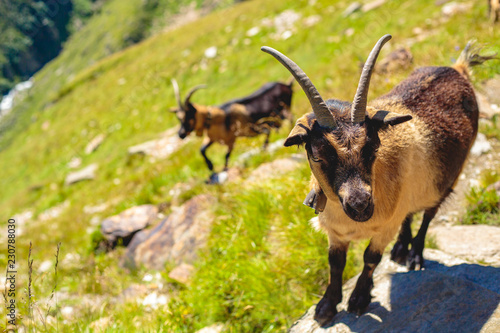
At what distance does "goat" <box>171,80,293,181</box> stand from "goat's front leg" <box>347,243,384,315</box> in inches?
212

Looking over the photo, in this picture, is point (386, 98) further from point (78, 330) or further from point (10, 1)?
point (10, 1)

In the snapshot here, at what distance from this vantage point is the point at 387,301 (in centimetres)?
352

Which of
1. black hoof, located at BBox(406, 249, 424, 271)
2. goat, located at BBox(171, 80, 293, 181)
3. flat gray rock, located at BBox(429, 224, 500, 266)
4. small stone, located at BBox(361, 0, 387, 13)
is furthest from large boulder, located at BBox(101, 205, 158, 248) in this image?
small stone, located at BBox(361, 0, 387, 13)

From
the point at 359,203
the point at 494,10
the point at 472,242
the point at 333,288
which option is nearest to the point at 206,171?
the point at 333,288

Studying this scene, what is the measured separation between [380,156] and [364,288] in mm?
1436

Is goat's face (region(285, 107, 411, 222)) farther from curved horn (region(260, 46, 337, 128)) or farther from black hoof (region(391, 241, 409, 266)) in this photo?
black hoof (region(391, 241, 409, 266))

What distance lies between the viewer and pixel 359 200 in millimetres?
2457

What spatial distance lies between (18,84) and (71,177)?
167266 mm

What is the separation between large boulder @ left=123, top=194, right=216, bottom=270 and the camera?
633 cm

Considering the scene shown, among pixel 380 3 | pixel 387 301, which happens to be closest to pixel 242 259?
pixel 387 301

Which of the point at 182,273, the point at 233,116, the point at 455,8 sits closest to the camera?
the point at 182,273

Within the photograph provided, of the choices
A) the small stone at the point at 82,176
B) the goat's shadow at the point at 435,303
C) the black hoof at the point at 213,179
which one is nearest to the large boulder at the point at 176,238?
the black hoof at the point at 213,179

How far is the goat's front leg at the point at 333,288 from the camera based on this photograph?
352cm

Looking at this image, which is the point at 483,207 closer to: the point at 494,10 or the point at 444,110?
the point at 444,110
